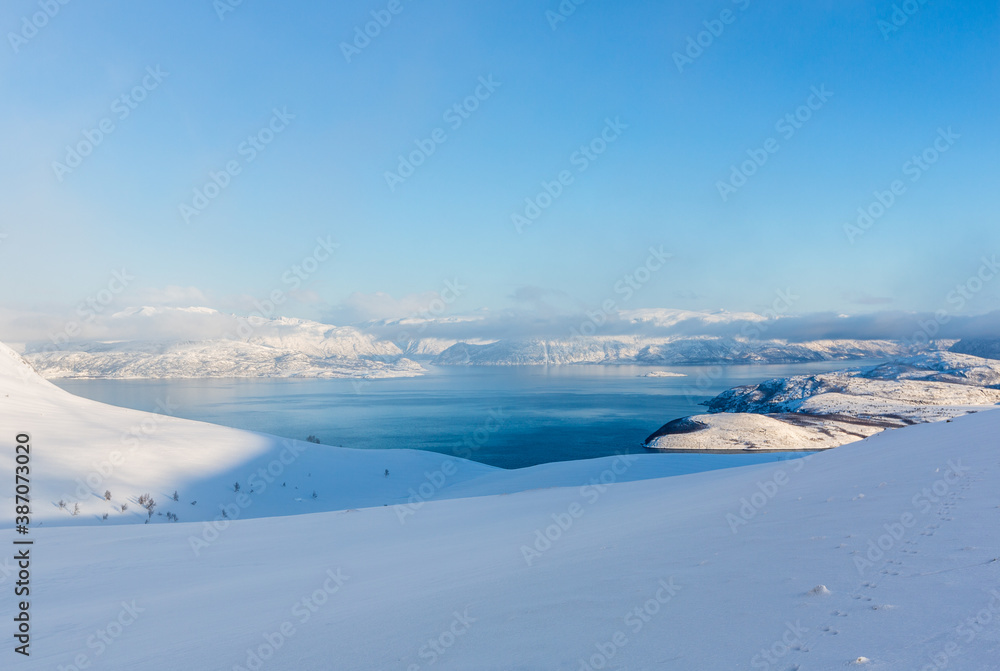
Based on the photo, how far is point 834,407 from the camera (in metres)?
55.5

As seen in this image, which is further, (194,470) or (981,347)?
(981,347)

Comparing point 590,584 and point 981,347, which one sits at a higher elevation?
point 590,584

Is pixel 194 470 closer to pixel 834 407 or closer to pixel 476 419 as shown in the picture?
pixel 476 419

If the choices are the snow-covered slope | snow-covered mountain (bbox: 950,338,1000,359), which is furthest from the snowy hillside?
snow-covered mountain (bbox: 950,338,1000,359)

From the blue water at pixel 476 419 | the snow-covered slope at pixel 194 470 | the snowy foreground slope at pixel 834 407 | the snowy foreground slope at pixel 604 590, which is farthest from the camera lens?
the blue water at pixel 476 419

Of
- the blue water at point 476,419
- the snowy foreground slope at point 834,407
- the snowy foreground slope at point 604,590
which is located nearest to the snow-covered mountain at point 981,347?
the snowy foreground slope at point 834,407

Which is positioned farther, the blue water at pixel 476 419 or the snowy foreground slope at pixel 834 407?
the blue water at pixel 476 419

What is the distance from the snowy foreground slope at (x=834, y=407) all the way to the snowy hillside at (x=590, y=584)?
121 ft

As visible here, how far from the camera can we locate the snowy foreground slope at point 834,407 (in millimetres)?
43656

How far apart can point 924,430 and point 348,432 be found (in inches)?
2080

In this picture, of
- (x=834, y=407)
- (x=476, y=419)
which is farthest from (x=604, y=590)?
(x=476, y=419)

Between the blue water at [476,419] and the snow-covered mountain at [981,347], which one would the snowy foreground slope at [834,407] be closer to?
the blue water at [476,419]

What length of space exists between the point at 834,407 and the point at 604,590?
61.7 m

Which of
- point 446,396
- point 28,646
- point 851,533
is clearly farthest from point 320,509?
point 446,396
